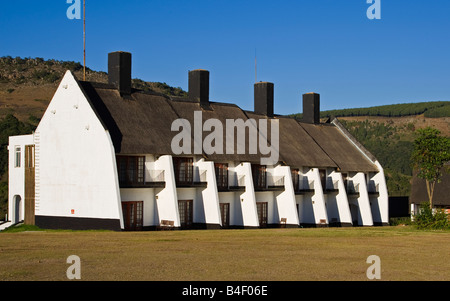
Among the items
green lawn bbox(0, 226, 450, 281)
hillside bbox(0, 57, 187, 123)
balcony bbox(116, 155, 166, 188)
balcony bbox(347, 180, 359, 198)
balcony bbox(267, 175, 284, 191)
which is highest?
hillside bbox(0, 57, 187, 123)

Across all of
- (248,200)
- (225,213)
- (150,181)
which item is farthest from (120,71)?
(248,200)

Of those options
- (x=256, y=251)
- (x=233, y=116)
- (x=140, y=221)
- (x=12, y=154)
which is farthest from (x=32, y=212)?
(x=256, y=251)

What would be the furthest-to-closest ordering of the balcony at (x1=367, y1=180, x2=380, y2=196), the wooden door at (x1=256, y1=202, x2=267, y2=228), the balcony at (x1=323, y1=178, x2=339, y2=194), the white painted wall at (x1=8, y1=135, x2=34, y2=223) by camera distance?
the balcony at (x1=367, y1=180, x2=380, y2=196) < the balcony at (x1=323, y1=178, x2=339, y2=194) < the wooden door at (x1=256, y1=202, x2=267, y2=228) < the white painted wall at (x1=8, y1=135, x2=34, y2=223)

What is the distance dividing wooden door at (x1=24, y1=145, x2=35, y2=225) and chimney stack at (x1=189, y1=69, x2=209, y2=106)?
38.6ft

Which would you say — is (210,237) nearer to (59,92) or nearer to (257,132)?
(59,92)

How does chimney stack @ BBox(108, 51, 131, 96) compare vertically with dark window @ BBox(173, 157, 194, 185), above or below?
above

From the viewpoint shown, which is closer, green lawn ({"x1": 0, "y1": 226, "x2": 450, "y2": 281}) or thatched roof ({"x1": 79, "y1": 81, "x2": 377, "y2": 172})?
Result: green lawn ({"x1": 0, "y1": 226, "x2": 450, "y2": 281})

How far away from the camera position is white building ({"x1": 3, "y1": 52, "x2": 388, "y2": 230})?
1470 inches

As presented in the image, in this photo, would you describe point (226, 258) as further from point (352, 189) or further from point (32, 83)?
point (32, 83)

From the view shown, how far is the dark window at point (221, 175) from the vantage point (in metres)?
42.8

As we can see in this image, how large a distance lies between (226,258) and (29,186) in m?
26.3

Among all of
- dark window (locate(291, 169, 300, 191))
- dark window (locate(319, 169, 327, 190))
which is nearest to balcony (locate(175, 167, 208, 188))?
dark window (locate(291, 169, 300, 191))

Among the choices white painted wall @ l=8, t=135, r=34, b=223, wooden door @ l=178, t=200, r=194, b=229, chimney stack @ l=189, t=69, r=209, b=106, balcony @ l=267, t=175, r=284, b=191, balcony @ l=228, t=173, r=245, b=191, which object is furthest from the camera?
chimney stack @ l=189, t=69, r=209, b=106

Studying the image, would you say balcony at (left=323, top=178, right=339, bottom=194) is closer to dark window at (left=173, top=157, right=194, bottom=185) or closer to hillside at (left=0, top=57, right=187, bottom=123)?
dark window at (left=173, top=157, right=194, bottom=185)
